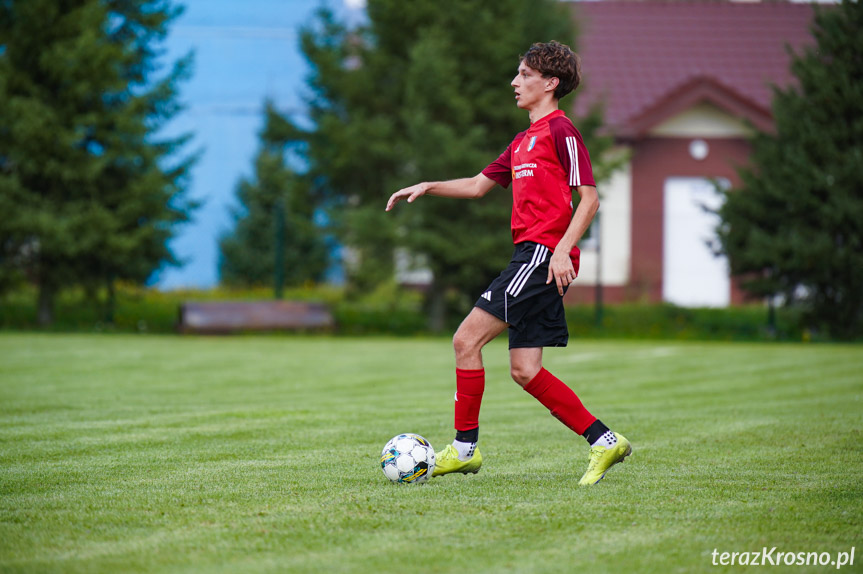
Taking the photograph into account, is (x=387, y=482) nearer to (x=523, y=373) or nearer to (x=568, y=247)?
(x=523, y=373)

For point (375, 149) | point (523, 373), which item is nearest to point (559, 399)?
point (523, 373)

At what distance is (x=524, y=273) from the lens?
4.64m

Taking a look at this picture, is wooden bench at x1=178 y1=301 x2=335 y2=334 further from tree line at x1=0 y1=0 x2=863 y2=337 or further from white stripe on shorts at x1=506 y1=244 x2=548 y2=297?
white stripe on shorts at x1=506 y1=244 x2=548 y2=297

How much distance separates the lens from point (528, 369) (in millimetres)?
4715

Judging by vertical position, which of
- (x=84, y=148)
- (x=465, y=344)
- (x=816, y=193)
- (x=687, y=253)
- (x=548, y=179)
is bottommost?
(x=465, y=344)

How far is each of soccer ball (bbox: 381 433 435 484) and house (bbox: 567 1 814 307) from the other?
17.9 m

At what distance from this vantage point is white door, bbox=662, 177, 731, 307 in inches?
966

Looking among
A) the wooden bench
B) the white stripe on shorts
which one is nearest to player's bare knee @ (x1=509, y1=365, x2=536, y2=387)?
the white stripe on shorts

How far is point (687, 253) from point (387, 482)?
21115 millimetres

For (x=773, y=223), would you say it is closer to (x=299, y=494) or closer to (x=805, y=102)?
(x=805, y=102)

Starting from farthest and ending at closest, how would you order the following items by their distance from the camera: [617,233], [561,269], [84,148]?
1. [617,233]
2. [84,148]
3. [561,269]

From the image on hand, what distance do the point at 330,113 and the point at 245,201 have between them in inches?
188

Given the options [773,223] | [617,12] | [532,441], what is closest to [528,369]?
[532,441]

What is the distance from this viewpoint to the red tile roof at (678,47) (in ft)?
84.9
